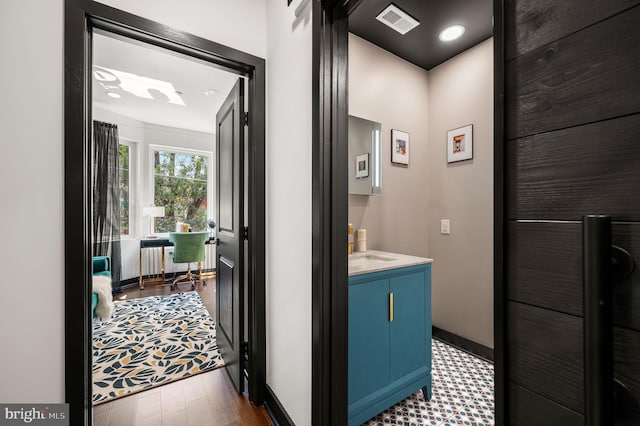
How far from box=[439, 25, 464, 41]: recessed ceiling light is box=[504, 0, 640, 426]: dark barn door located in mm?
2040

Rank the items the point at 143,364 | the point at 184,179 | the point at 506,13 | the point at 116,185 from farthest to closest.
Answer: the point at 184,179 → the point at 116,185 → the point at 143,364 → the point at 506,13

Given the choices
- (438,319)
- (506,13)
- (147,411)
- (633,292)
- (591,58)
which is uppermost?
(506,13)

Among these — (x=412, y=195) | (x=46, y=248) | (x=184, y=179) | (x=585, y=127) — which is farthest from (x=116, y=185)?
(x=585, y=127)

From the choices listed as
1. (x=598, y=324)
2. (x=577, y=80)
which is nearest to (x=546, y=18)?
(x=577, y=80)

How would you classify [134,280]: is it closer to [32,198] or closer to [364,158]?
[32,198]

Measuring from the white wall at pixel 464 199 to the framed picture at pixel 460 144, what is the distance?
0.13ft

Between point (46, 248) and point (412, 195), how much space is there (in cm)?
265

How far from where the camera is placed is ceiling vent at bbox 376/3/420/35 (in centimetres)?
193

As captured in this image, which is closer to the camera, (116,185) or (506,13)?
(506,13)

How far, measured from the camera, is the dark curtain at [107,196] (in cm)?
398

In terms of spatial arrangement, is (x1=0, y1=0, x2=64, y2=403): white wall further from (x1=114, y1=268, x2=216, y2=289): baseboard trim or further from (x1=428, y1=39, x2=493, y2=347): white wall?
(x1=114, y1=268, x2=216, y2=289): baseboard trim

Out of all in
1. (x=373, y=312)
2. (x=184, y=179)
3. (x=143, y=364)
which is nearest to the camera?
(x=373, y=312)

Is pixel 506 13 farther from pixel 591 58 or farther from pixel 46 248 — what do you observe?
pixel 46 248

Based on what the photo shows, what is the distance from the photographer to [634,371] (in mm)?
405
